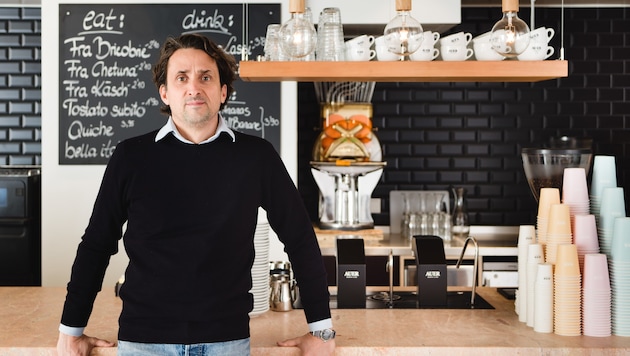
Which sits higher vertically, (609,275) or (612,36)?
(612,36)

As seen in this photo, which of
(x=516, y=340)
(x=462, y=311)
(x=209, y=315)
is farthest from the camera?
(x=462, y=311)

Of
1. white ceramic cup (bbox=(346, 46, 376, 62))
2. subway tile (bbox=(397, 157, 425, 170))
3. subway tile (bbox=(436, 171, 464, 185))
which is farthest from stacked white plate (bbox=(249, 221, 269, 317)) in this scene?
subway tile (bbox=(436, 171, 464, 185))

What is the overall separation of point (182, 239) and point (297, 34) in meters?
0.82

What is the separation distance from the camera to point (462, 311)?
107 inches

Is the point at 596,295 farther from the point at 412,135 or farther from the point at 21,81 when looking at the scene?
the point at 21,81

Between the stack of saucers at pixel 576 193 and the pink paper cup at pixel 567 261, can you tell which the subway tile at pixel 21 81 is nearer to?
the stack of saucers at pixel 576 193

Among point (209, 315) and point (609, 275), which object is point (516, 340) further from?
point (209, 315)

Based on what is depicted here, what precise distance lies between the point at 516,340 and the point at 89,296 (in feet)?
4.23

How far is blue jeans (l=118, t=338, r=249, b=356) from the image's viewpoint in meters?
2.06

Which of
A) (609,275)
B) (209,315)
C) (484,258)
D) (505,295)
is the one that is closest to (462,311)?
(505,295)

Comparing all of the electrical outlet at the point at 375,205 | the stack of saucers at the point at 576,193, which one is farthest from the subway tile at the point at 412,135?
the stack of saucers at the point at 576,193

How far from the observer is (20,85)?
544cm

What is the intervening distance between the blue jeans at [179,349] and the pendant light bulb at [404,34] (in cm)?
109

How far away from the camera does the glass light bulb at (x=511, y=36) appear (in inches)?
97.9
